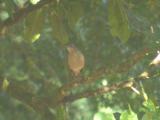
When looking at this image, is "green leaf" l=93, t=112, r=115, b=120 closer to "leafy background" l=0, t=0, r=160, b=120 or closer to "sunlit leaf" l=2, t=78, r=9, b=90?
"leafy background" l=0, t=0, r=160, b=120

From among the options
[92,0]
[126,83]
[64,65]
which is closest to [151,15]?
[92,0]

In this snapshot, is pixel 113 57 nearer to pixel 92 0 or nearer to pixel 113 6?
pixel 92 0

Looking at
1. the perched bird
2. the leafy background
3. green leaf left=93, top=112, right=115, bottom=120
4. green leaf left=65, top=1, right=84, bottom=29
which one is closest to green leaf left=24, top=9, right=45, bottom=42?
the leafy background

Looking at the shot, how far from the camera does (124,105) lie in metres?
2.62

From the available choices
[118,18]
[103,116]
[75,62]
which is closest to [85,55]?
[75,62]

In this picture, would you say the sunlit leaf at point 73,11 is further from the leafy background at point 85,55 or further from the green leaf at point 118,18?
the green leaf at point 118,18

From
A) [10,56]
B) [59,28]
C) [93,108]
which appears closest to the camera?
[59,28]

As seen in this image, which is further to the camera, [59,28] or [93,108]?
[93,108]

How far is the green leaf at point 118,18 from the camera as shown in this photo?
1848 mm

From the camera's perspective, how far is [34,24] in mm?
2127

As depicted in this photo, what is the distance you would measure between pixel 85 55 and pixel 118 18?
116 centimetres

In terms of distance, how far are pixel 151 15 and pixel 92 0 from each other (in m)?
0.35

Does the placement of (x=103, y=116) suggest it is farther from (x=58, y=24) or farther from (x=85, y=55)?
(x=85, y=55)

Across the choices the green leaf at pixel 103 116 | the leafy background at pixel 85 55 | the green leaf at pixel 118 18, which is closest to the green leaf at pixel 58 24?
the leafy background at pixel 85 55
